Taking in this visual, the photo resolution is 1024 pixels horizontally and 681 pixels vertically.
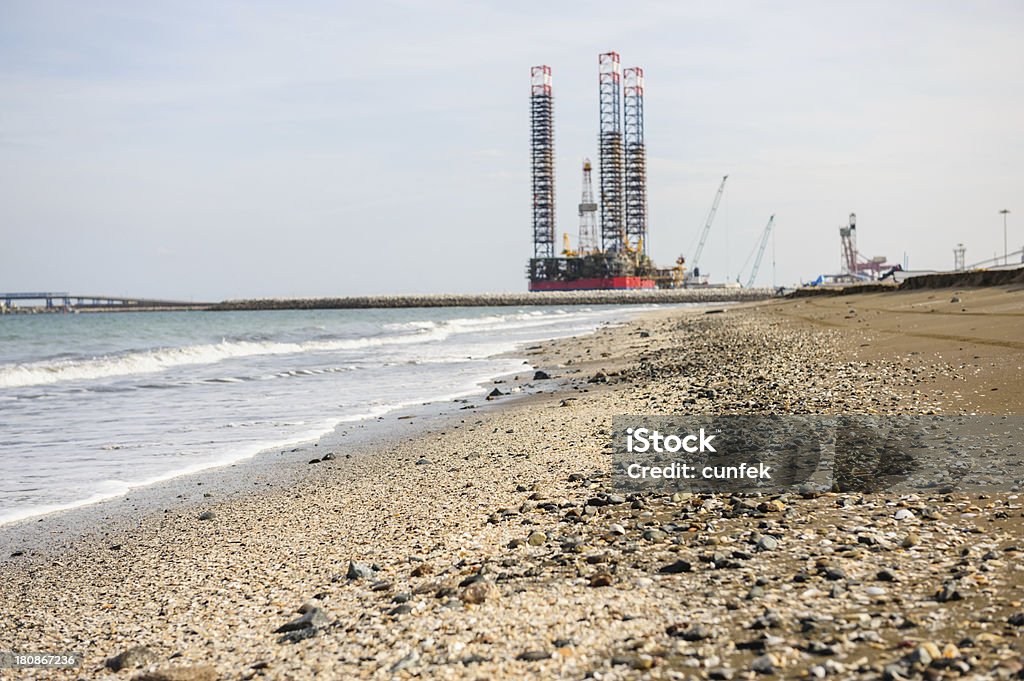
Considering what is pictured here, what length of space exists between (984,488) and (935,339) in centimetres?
1026

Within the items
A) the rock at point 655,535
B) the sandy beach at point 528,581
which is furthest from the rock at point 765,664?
the rock at point 655,535

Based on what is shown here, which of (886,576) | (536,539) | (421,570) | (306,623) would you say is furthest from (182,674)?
(886,576)

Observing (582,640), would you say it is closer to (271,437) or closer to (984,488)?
(984,488)

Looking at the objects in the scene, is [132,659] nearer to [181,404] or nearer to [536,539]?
[536,539]

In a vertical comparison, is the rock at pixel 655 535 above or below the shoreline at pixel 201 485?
above

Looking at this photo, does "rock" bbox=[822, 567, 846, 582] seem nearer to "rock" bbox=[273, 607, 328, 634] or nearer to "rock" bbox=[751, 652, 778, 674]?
"rock" bbox=[751, 652, 778, 674]

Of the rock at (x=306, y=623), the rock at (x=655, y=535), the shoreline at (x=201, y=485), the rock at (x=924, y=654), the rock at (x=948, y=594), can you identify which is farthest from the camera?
the shoreline at (x=201, y=485)

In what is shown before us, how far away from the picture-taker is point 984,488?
464cm

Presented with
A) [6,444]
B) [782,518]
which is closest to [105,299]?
[6,444]

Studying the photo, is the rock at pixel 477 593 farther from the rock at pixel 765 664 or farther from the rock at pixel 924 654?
the rock at pixel 924 654

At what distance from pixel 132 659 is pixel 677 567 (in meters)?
2.31

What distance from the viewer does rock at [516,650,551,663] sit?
10.00 feet

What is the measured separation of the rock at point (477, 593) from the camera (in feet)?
12.0

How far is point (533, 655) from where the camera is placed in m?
3.07
